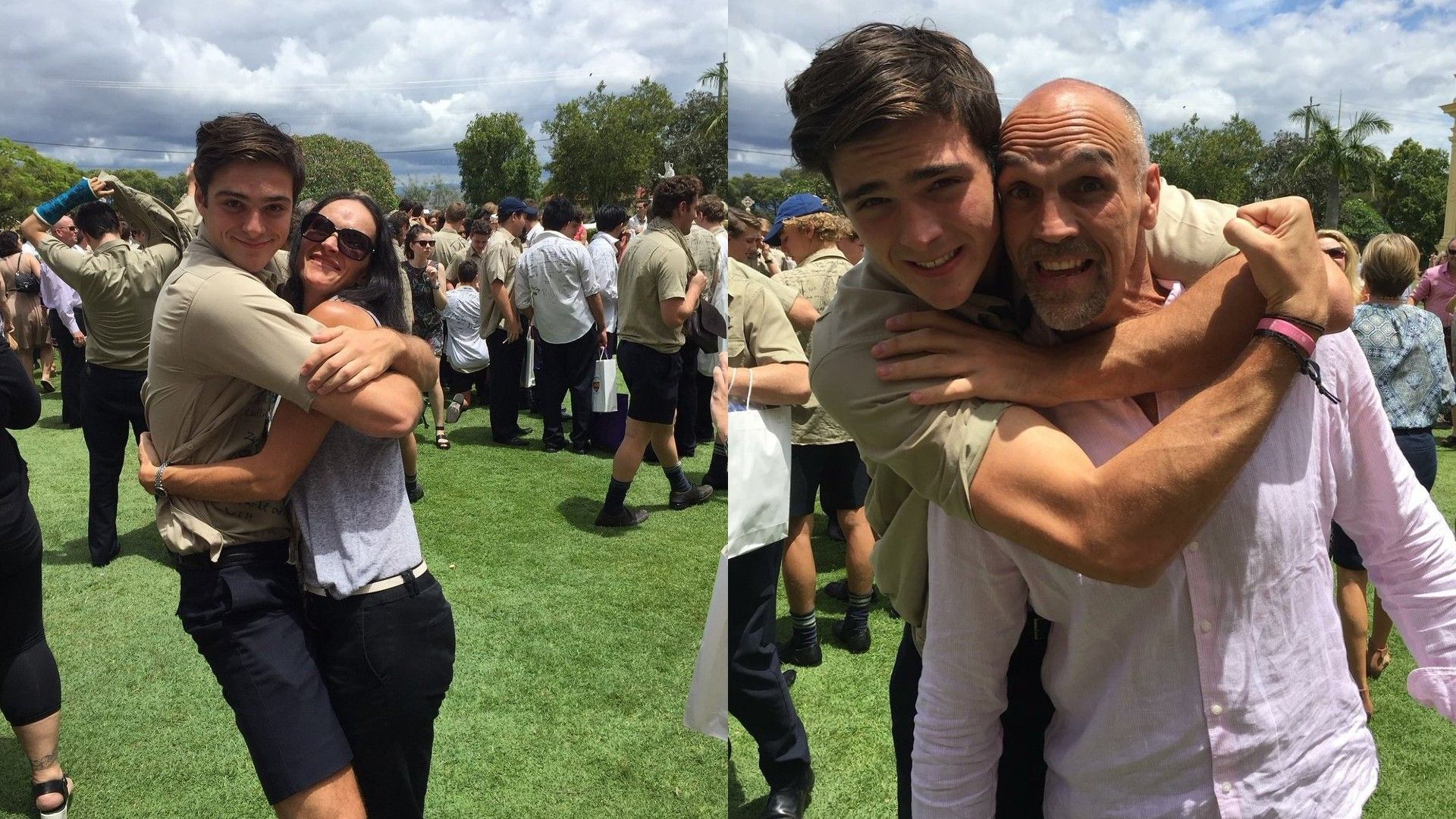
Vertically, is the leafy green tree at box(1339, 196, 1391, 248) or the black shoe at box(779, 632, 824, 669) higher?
the leafy green tree at box(1339, 196, 1391, 248)

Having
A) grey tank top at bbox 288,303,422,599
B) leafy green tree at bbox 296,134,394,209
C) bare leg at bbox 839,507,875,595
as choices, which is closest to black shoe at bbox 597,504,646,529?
bare leg at bbox 839,507,875,595

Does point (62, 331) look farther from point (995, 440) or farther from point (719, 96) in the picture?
point (995, 440)

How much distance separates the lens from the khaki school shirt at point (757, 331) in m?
3.44

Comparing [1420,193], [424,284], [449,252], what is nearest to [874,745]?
[424,284]

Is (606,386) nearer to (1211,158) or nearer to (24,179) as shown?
(1211,158)

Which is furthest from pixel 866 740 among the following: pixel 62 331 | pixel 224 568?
pixel 62 331

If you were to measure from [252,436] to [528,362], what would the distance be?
631 cm

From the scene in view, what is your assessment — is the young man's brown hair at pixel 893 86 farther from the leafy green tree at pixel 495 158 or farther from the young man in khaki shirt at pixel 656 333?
the leafy green tree at pixel 495 158

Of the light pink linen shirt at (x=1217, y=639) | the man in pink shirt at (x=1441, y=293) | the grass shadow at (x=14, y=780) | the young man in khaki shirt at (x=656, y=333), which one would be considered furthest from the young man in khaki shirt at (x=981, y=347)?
the man in pink shirt at (x=1441, y=293)

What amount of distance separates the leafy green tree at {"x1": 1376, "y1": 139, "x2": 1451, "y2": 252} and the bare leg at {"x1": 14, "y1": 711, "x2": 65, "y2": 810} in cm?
3912

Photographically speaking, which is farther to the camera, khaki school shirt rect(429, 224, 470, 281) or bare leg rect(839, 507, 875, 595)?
khaki school shirt rect(429, 224, 470, 281)

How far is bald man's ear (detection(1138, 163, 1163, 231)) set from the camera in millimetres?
1304

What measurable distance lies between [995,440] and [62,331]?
445 inches

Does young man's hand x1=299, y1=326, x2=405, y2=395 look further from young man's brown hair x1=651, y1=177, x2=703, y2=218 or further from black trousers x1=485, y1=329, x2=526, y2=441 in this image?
black trousers x1=485, y1=329, x2=526, y2=441
